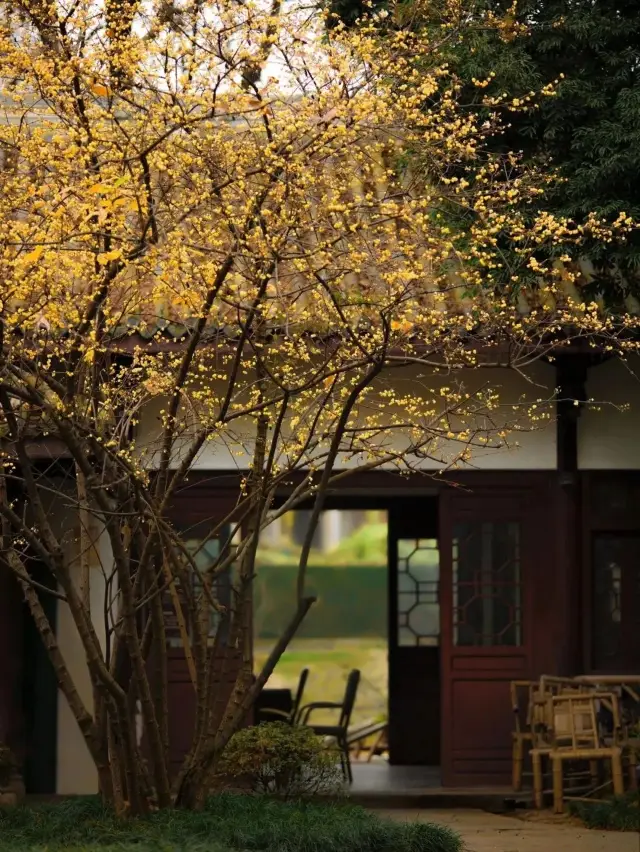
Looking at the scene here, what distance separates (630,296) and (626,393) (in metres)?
0.81

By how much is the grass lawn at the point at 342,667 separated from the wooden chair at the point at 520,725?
10579mm

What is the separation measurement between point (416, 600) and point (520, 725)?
2.88 metres

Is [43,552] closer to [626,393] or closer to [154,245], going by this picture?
[154,245]

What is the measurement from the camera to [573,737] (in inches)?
335

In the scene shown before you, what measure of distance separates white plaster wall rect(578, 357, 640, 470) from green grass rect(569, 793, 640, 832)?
2.18 meters

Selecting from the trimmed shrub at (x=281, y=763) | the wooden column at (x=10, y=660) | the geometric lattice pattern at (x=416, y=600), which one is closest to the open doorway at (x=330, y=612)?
the geometric lattice pattern at (x=416, y=600)

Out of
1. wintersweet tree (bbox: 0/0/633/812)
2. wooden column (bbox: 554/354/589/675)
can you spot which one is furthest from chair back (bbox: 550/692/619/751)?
wintersweet tree (bbox: 0/0/633/812)

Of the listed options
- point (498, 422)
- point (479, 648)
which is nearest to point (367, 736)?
point (479, 648)

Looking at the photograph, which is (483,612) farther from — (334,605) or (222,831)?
(334,605)

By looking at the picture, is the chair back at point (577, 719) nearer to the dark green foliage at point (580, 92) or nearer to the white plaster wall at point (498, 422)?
the white plaster wall at point (498, 422)

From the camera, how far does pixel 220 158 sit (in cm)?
546

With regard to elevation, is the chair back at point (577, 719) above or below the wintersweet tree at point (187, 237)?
below

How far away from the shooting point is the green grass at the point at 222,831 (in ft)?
18.5

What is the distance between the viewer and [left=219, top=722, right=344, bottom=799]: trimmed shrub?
25.6 ft
